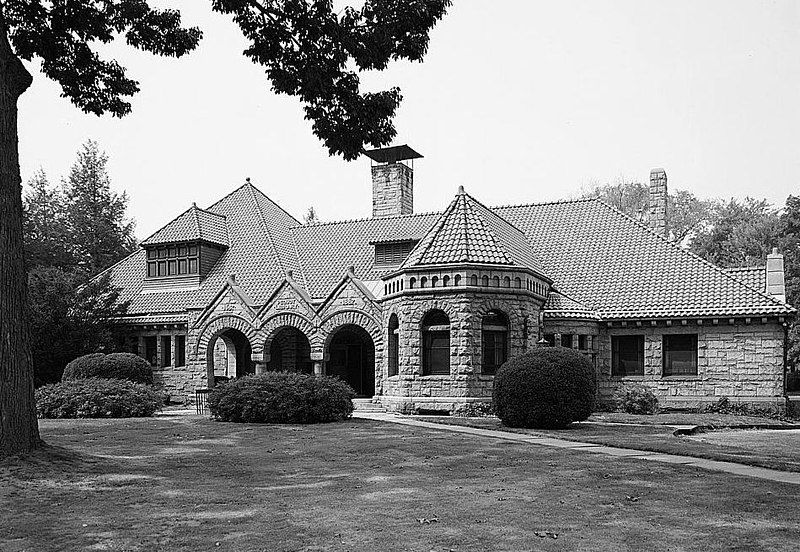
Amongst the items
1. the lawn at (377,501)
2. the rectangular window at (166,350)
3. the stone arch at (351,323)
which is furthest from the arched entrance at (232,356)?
the lawn at (377,501)

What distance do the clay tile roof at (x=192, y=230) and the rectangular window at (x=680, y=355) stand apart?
59.5ft

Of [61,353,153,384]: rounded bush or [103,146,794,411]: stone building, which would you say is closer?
[103,146,794,411]: stone building

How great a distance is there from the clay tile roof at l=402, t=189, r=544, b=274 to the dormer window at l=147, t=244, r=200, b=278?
1181cm

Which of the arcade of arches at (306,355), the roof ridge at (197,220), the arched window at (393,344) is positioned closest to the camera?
the arched window at (393,344)

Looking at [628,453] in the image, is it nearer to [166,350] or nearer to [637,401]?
[637,401]

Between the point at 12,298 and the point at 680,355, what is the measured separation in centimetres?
2063

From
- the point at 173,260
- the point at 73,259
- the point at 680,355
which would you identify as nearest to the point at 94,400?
the point at 173,260

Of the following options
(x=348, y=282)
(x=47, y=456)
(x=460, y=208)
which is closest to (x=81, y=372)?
(x=348, y=282)

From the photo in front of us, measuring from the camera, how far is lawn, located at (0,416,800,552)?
8125 millimetres

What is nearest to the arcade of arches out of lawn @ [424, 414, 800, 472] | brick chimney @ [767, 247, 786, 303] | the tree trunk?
lawn @ [424, 414, 800, 472]

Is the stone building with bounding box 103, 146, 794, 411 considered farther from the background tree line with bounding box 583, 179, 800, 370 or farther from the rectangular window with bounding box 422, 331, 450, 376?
the background tree line with bounding box 583, 179, 800, 370

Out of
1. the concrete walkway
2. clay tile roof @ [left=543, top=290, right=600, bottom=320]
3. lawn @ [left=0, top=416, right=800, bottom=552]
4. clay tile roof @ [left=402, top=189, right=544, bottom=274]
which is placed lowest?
the concrete walkway

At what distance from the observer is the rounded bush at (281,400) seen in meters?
19.9

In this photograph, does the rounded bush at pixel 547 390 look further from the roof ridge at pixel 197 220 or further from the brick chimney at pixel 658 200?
the roof ridge at pixel 197 220
